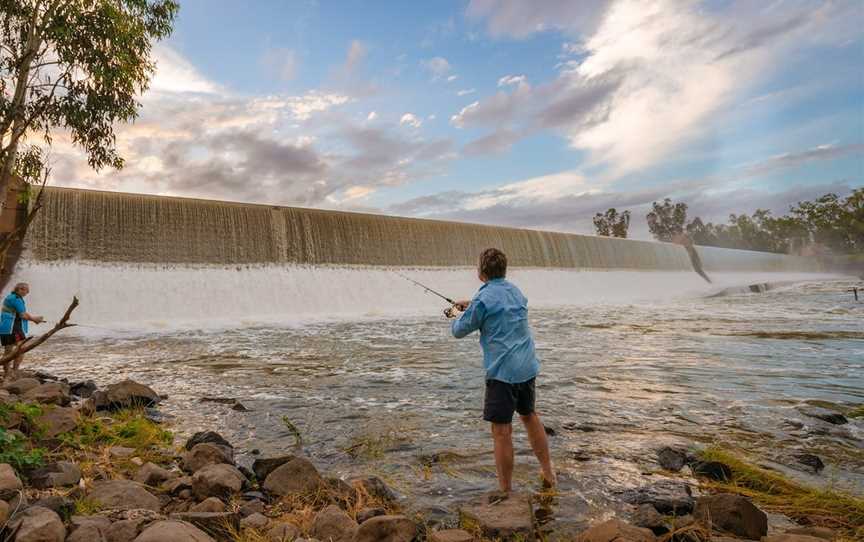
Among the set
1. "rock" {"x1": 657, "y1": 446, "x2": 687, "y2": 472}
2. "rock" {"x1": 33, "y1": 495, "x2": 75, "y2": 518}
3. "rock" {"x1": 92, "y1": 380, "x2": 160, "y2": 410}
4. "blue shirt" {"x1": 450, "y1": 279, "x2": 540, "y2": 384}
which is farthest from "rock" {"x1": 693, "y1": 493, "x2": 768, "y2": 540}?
"rock" {"x1": 92, "y1": 380, "x2": 160, "y2": 410}

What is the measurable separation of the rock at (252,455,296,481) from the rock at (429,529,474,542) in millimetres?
1396

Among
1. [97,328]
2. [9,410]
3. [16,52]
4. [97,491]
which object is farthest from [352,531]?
[97,328]

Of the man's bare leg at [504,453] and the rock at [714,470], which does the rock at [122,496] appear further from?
the rock at [714,470]

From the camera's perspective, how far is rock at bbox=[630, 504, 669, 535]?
2.63m

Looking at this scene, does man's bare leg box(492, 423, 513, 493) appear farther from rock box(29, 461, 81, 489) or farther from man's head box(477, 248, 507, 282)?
rock box(29, 461, 81, 489)

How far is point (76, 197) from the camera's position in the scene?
15547 mm

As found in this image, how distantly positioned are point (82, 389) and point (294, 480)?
4.61m

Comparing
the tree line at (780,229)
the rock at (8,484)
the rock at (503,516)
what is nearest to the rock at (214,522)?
the rock at (8,484)

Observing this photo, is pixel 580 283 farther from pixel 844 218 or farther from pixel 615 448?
pixel 844 218

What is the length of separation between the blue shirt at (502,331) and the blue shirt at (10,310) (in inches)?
261

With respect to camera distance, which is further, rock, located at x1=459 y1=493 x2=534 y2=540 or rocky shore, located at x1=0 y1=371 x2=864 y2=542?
rock, located at x1=459 y1=493 x2=534 y2=540

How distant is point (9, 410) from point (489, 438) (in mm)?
3807

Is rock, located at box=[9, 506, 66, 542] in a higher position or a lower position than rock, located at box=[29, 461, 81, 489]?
higher

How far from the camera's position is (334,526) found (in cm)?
260
